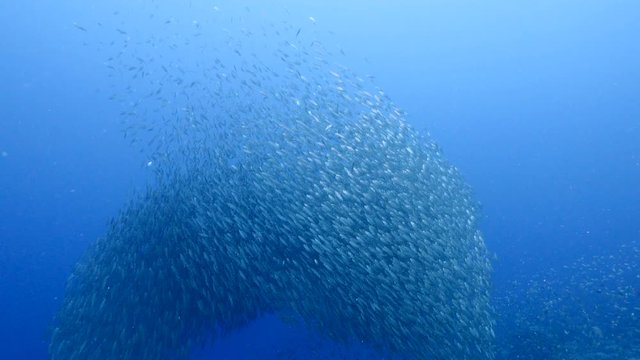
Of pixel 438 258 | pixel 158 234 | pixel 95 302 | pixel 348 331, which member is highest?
pixel 438 258

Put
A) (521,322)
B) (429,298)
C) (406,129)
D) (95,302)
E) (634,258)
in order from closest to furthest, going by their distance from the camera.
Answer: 1. (429,298)
2. (95,302)
3. (406,129)
4. (521,322)
5. (634,258)

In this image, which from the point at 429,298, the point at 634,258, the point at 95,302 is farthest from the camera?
the point at 634,258

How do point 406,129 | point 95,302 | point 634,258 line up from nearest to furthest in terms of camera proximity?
point 95,302, point 406,129, point 634,258

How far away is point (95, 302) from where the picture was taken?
689 cm

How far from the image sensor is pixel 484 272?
284 inches

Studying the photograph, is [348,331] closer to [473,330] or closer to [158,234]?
A: [473,330]

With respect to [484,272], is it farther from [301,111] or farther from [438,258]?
[301,111]

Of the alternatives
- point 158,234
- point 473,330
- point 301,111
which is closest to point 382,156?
point 301,111

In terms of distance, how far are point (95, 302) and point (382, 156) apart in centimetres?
433

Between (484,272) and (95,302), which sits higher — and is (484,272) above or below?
above

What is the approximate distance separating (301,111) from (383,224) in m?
2.21

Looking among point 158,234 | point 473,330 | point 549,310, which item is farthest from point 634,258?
point 158,234

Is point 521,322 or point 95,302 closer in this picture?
point 95,302

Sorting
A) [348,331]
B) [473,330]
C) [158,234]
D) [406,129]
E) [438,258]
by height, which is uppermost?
[406,129]
